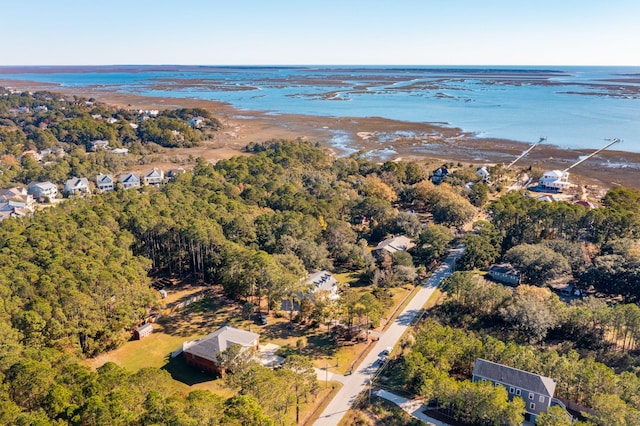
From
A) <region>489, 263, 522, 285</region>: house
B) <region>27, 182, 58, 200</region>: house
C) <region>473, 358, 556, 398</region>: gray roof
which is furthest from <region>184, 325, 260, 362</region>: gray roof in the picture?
<region>27, 182, 58, 200</region>: house

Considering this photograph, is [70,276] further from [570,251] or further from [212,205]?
[570,251]

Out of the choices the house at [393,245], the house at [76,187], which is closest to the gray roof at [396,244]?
the house at [393,245]

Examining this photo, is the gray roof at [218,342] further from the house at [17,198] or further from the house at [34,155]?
the house at [34,155]

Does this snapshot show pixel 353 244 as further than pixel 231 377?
Yes

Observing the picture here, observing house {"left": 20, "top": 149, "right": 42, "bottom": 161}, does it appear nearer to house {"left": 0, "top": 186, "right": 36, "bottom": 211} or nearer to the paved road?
house {"left": 0, "top": 186, "right": 36, "bottom": 211}

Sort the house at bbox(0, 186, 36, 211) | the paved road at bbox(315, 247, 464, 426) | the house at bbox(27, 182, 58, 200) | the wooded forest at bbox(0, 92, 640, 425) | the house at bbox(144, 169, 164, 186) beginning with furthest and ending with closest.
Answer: the house at bbox(144, 169, 164, 186), the house at bbox(27, 182, 58, 200), the house at bbox(0, 186, 36, 211), the paved road at bbox(315, 247, 464, 426), the wooded forest at bbox(0, 92, 640, 425)

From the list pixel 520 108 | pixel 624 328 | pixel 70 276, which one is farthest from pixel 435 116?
pixel 70 276
